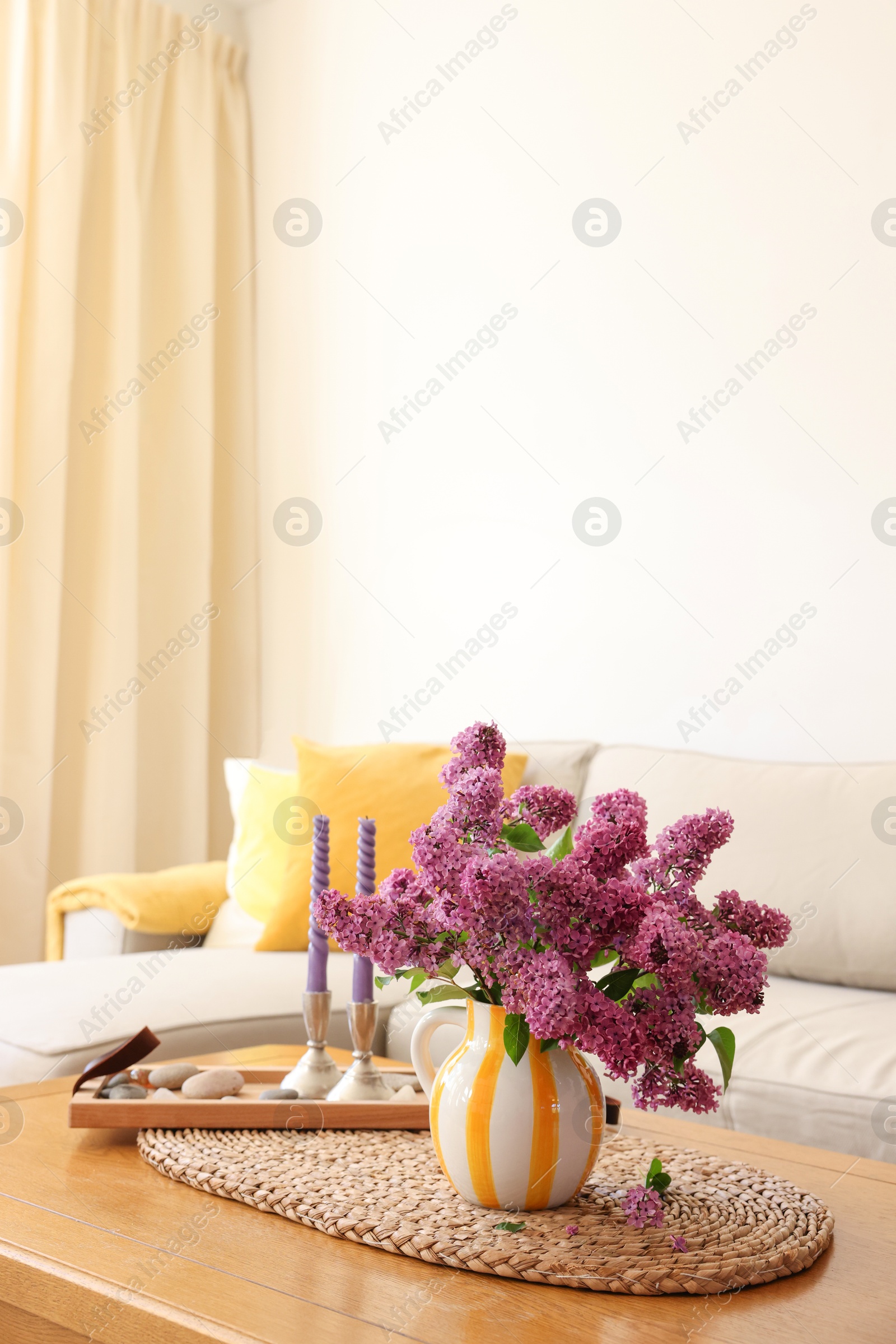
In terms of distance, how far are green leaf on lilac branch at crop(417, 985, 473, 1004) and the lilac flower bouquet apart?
0.09 feet

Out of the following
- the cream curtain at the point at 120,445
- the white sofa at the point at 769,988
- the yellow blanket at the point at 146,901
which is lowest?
the white sofa at the point at 769,988

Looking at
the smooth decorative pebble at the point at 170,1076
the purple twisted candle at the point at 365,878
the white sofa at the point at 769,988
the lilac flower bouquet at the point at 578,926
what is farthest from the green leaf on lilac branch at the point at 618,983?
the white sofa at the point at 769,988

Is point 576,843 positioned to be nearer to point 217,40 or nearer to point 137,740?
point 137,740

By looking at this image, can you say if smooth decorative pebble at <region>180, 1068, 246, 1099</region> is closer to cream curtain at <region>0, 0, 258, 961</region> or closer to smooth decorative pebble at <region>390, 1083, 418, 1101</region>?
smooth decorative pebble at <region>390, 1083, 418, 1101</region>

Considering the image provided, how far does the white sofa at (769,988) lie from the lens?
5.09 ft

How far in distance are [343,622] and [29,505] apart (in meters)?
0.93

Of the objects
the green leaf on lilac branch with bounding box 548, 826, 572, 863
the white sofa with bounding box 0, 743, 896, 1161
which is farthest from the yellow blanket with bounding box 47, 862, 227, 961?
the green leaf on lilac branch with bounding box 548, 826, 572, 863

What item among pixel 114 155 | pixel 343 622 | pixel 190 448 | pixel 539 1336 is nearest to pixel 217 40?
pixel 114 155

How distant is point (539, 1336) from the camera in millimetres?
765

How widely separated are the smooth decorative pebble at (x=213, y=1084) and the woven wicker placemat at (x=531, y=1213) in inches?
2.4

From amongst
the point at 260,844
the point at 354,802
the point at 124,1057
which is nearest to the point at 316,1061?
the point at 124,1057

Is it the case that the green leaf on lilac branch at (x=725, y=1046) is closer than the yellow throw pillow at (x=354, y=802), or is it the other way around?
the green leaf on lilac branch at (x=725, y=1046)

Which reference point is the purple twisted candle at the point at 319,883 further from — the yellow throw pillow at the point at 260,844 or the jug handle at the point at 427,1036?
the yellow throw pillow at the point at 260,844

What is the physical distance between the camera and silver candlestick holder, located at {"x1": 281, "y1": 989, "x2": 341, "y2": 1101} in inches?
51.9
